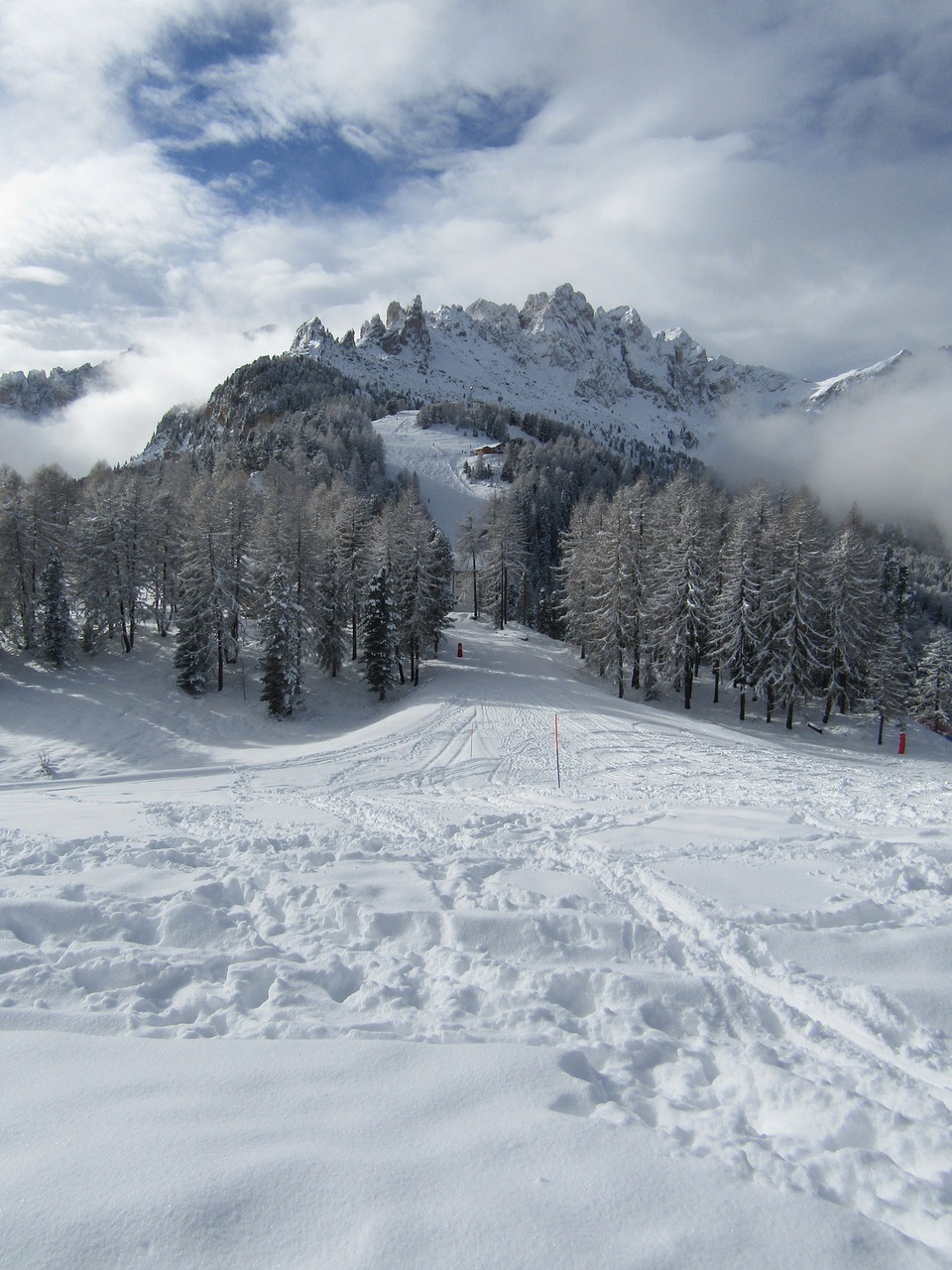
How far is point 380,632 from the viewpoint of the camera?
35250mm

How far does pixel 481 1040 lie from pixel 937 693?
5008 centimetres

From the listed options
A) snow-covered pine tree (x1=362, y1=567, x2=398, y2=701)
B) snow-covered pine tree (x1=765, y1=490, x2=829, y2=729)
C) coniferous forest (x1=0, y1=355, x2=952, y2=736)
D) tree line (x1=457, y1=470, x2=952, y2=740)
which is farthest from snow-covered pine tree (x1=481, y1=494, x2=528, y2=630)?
snow-covered pine tree (x1=765, y1=490, x2=829, y2=729)

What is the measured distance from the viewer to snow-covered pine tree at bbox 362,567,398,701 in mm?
35188

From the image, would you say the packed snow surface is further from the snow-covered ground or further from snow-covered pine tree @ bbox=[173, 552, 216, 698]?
the snow-covered ground

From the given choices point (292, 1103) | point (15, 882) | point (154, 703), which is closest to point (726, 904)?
point (292, 1103)

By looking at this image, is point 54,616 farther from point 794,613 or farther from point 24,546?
point 794,613

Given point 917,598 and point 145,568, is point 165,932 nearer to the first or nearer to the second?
point 145,568

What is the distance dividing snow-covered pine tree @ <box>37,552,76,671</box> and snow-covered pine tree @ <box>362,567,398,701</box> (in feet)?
56.5

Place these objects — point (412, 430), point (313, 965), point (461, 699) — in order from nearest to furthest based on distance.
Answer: point (313, 965), point (461, 699), point (412, 430)

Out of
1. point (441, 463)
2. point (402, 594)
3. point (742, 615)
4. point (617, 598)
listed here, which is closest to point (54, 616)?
point (402, 594)

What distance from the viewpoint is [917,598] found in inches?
4564

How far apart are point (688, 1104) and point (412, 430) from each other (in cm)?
16761

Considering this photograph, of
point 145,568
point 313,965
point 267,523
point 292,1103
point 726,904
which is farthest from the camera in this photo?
point 145,568

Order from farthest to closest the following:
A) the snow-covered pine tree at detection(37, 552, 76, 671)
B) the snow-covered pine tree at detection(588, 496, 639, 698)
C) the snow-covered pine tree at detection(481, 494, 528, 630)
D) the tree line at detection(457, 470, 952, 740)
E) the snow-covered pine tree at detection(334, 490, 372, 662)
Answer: the snow-covered pine tree at detection(481, 494, 528, 630) < the snow-covered pine tree at detection(334, 490, 372, 662) < the snow-covered pine tree at detection(588, 496, 639, 698) < the snow-covered pine tree at detection(37, 552, 76, 671) < the tree line at detection(457, 470, 952, 740)
